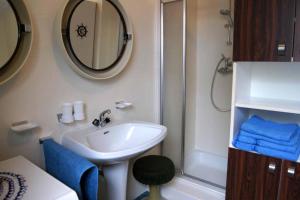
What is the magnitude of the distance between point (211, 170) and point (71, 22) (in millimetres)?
2080

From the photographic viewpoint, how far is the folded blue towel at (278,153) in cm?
132

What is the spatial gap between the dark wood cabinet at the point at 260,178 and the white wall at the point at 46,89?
3.18 ft

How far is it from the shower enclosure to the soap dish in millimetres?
1312

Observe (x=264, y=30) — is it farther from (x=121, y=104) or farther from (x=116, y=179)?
(x=116, y=179)

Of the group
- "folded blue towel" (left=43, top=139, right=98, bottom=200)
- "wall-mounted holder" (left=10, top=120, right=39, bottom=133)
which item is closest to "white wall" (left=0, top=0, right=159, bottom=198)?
"wall-mounted holder" (left=10, top=120, right=39, bottom=133)

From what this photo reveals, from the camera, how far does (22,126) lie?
1285 mm

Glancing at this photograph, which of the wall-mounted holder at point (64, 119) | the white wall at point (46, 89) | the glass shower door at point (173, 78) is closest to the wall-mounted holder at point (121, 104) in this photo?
the white wall at point (46, 89)

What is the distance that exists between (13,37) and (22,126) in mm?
487

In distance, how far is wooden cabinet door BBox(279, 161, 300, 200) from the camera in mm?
1308

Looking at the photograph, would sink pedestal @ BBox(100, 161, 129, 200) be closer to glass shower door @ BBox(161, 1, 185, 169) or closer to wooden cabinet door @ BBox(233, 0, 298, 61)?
glass shower door @ BBox(161, 1, 185, 169)

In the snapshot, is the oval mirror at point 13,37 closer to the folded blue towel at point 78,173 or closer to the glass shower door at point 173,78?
the folded blue towel at point 78,173

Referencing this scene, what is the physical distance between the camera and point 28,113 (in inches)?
53.1

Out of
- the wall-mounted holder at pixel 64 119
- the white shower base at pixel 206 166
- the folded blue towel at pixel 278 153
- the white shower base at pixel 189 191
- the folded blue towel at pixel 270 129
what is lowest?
the white shower base at pixel 189 191

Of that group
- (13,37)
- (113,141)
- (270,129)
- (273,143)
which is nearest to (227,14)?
(270,129)
